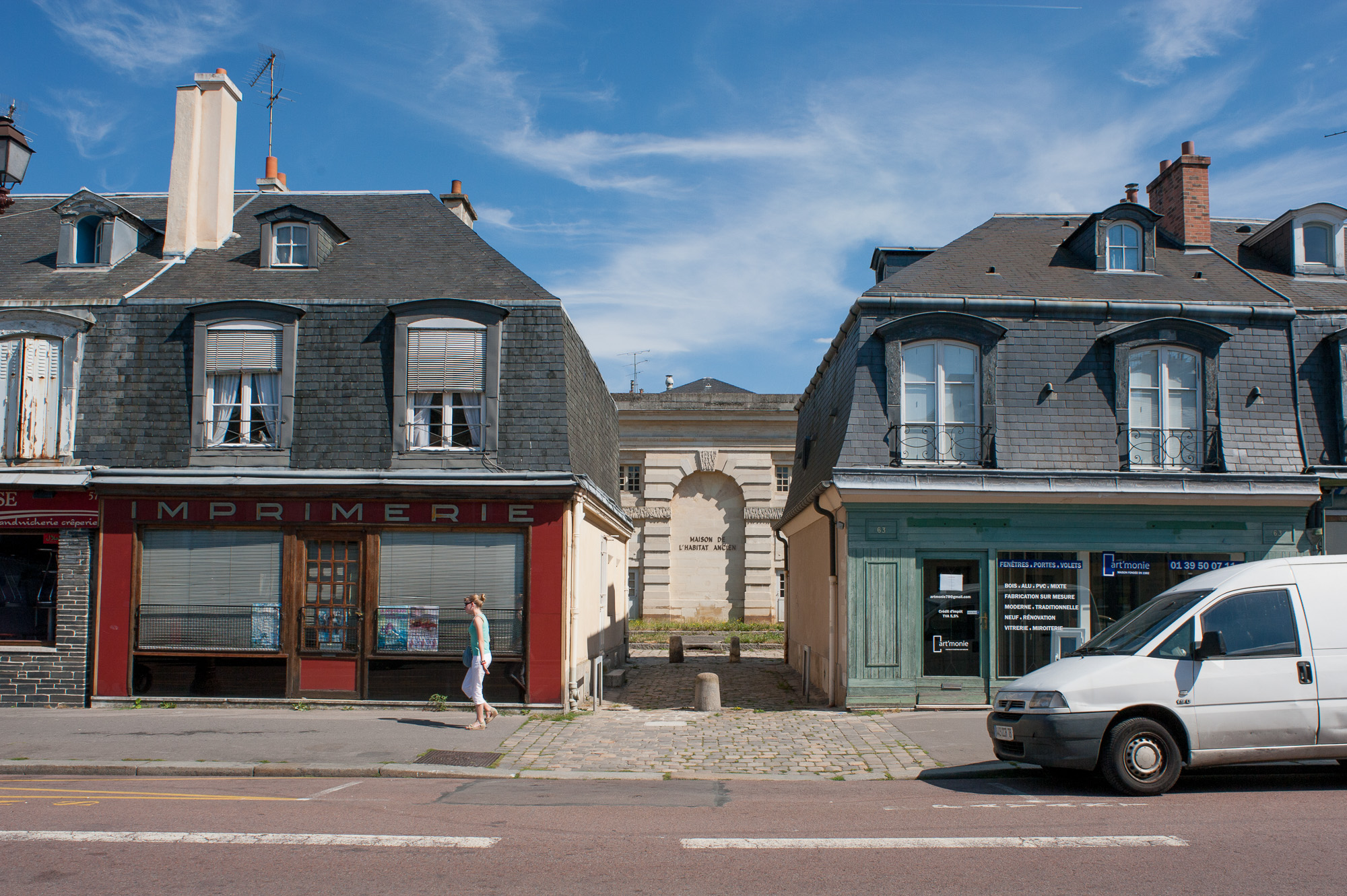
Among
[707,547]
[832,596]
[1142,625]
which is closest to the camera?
[1142,625]

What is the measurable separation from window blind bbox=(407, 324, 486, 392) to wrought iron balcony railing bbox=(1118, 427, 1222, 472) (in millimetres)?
9745

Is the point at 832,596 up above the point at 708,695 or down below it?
above

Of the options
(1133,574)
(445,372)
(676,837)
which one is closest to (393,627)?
(445,372)

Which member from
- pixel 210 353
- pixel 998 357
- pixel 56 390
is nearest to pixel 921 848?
pixel 998 357

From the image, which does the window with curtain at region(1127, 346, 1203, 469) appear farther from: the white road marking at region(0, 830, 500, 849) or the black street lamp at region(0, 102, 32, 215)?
the black street lamp at region(0, 102, 32, 215)

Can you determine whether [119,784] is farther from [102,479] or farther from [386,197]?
[386,197]

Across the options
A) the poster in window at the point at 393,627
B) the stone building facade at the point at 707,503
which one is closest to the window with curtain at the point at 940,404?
the poster in window at the point at 393,627

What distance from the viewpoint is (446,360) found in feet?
48.1

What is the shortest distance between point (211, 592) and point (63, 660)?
239cm

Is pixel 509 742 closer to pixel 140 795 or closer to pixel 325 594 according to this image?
pixel 140 795

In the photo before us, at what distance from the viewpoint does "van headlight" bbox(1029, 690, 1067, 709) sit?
340 inches

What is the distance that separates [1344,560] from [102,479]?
15843 mm

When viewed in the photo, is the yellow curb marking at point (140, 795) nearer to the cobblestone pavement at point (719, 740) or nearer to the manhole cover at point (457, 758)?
the manhole cover at point (457, 758)

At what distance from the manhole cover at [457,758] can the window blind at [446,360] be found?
563 centimetres
